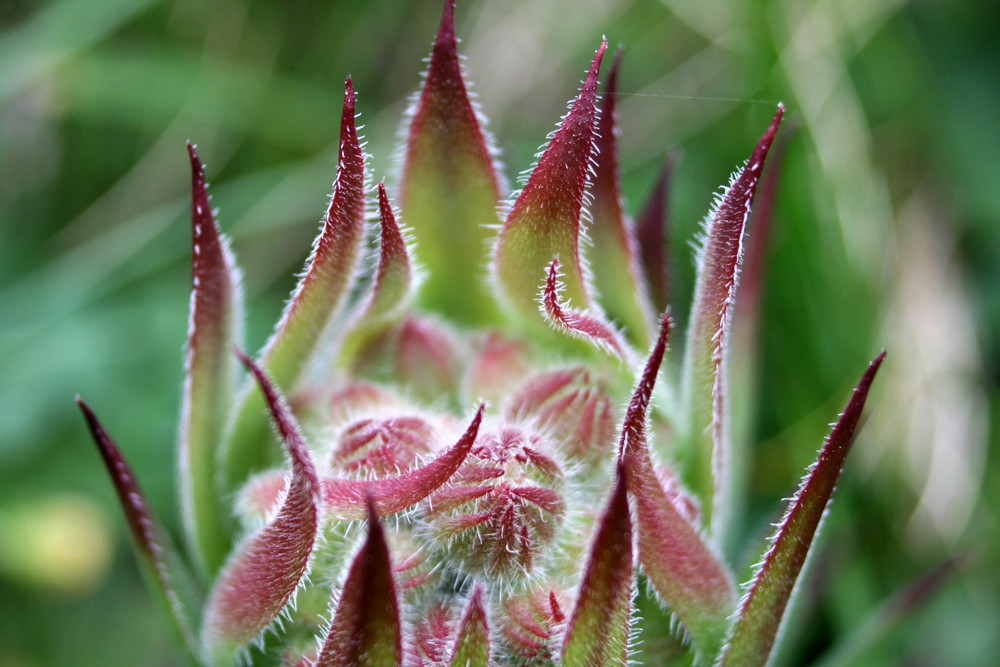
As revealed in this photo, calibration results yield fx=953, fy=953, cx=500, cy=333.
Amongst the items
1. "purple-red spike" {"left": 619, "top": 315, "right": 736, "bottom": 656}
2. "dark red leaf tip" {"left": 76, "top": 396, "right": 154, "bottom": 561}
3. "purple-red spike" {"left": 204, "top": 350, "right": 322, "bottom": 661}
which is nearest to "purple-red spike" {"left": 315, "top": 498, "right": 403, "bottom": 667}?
"purple-red spike" {"left": 204, "top": 350, "right": 322, "bottom": 661}

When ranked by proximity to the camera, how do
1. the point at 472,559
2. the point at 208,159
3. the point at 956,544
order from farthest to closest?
the point at 208,159
the point at 956,544
the point at 472,559

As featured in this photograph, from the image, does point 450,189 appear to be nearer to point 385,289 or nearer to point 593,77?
point 385,289

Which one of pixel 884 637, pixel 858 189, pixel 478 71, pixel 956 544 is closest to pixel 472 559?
pixel 884 637

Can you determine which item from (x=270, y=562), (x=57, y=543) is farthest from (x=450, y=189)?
(x=57, y=543)

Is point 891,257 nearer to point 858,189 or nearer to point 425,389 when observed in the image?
point 858,189

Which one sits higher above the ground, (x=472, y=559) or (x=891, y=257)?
(x=891, y=257)

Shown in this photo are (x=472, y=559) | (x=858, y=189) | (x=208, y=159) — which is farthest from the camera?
(x=208, y=159)

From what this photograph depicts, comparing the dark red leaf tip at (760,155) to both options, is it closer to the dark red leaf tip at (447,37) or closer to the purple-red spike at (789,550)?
the purple-red spike at (789,550)
